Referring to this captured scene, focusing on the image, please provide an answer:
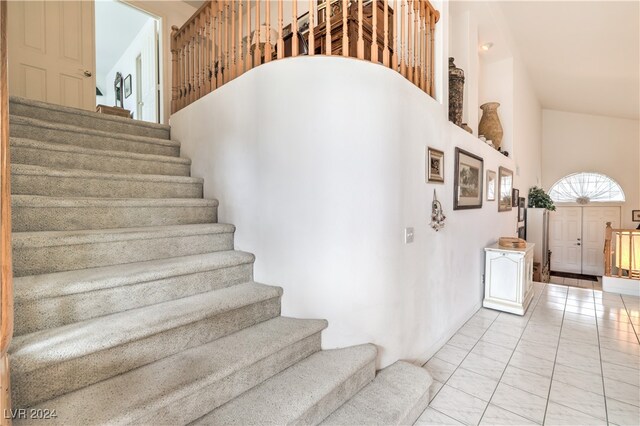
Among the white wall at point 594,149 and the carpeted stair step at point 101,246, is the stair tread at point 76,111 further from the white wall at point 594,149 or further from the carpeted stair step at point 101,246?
the white wall at point 594,149

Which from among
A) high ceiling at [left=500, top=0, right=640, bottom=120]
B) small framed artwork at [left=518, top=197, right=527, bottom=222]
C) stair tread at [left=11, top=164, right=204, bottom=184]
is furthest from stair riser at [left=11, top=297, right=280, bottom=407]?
small framed artwork at [left=518, top=197, right=527, bottom=222]

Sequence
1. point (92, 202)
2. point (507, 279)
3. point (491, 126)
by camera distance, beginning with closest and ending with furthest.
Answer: point (92, 202), point (507, 279), point (491, 126)

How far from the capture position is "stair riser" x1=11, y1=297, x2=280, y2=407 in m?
1.07

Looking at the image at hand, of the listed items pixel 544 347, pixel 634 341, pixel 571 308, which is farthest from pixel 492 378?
pixel 571 308

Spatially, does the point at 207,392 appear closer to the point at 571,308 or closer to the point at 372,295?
the point at 372,295

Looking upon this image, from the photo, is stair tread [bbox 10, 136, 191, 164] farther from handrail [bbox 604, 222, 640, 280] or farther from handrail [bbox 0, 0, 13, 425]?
handrail [bbox 604, 222, 640, 280]

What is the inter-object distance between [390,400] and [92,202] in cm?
209

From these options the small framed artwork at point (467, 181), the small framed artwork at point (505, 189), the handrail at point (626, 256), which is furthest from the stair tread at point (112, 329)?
the handrail at point (626, 256)

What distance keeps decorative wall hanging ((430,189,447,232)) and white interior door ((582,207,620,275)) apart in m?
8.39

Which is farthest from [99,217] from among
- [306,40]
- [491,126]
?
[491,126]

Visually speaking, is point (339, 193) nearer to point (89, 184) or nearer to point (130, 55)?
point (89, 184)

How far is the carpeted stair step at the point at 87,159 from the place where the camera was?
1882 mm

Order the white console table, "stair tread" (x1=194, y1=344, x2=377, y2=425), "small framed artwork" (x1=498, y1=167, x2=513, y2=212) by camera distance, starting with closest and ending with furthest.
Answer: "stair tread" (x1=194, y1=344, x2=377, y2=425) < the white console table < "small framed artwork" (x1=498, y1=167, x2=513, y2=212)

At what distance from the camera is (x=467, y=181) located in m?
3.01
